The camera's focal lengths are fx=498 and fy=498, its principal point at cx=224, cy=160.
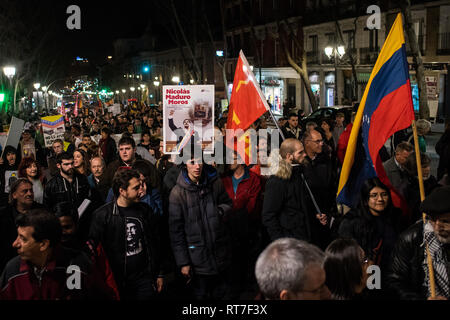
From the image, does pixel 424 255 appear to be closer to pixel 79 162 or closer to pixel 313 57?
pixel 79 162

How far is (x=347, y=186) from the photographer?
4746 millimetres

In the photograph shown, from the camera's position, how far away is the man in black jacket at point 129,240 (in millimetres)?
4359

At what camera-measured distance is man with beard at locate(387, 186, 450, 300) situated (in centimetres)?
340

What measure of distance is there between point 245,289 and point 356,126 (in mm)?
2402

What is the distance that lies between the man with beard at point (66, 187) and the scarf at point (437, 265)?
404 centimetres

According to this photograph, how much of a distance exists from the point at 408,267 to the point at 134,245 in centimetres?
230

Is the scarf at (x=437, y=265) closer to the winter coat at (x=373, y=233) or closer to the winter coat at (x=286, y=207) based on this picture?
the winter coat at (x=373, y=233)

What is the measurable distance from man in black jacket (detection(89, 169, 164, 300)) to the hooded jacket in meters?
1.18

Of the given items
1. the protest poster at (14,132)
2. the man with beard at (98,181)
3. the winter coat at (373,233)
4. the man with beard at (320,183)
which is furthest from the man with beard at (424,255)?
the protest poster at (14,132)

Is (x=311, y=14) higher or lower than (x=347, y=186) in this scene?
higher

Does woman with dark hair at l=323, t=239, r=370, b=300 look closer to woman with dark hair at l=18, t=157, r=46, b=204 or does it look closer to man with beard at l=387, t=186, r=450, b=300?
man with beard at l=387, t=186, r=450, b=300
